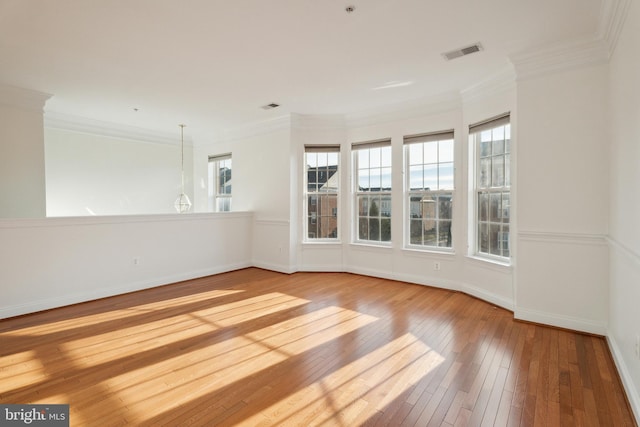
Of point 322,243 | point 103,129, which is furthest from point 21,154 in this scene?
point 322,243

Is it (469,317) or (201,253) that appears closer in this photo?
(469,317)

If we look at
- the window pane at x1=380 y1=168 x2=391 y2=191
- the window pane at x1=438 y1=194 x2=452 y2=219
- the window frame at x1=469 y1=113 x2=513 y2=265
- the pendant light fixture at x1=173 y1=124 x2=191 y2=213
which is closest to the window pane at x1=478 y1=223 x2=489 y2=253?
the window frame at x1=469 y1=113 x2=513 y2=265

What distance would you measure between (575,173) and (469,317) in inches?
68.8

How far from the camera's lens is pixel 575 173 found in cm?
316

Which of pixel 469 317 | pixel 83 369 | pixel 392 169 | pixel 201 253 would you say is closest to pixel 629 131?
pixel 469 317

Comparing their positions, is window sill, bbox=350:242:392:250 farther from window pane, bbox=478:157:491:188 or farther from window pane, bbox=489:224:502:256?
window pane, bbox=478:157:491:188

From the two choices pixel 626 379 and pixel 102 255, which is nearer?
pixel 626 379

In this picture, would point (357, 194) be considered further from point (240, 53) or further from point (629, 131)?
point (629, 131)

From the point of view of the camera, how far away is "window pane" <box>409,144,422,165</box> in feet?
16.5

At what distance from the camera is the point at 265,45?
3170 mm

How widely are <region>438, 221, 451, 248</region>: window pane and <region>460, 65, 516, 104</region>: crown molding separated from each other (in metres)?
1.67

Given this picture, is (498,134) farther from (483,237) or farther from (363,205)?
(363,205)

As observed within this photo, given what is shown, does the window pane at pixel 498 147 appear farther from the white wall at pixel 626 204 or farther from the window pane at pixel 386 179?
the window pane at pixel 386 179

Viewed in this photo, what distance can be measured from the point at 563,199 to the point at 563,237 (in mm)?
367
